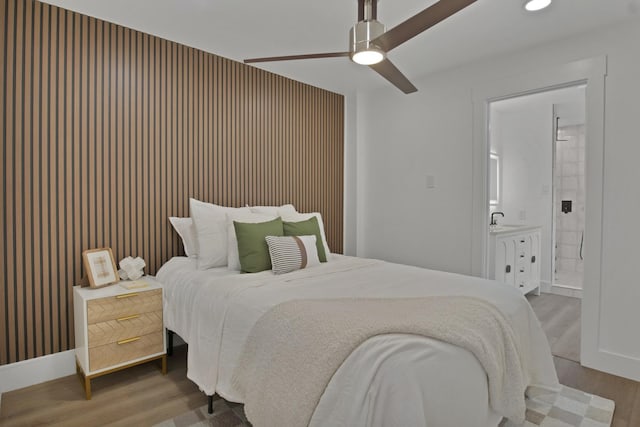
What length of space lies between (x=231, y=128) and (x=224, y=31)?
828mm

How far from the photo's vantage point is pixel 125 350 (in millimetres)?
2240

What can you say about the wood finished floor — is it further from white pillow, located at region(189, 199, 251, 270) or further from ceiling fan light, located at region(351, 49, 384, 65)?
ceiling fan light, located at region(351, 49, 384, 65)

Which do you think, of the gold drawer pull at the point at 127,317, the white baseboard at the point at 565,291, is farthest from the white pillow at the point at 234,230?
the white baseboard at the point at 565,291

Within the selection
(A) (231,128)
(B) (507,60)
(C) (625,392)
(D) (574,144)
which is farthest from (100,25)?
(D) (574,144)

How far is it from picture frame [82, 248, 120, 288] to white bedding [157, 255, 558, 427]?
1.05 ft

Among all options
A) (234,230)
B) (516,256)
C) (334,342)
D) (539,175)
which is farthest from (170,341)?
(539,175)

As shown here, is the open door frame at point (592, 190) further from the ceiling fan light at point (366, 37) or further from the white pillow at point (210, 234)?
the white pillow at point (210, 234)

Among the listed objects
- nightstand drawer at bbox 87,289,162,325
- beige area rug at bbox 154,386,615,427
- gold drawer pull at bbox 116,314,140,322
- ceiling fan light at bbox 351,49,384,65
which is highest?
ceiling fan light at bbox 351,49,384,65

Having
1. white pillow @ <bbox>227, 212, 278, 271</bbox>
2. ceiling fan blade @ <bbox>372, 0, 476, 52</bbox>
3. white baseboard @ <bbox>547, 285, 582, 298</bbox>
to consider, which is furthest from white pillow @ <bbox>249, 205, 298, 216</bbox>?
white baseboard @ <bbox>547, 285, 582, 298</bbox>

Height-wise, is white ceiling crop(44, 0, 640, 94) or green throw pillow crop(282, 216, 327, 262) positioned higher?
white ceiling crop(44, 0, 640, 94)

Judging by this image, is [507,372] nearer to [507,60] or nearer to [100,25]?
[507,60]

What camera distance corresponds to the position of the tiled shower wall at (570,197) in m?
5.46

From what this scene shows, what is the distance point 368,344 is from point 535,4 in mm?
2384

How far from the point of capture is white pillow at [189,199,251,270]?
99.7 inches
